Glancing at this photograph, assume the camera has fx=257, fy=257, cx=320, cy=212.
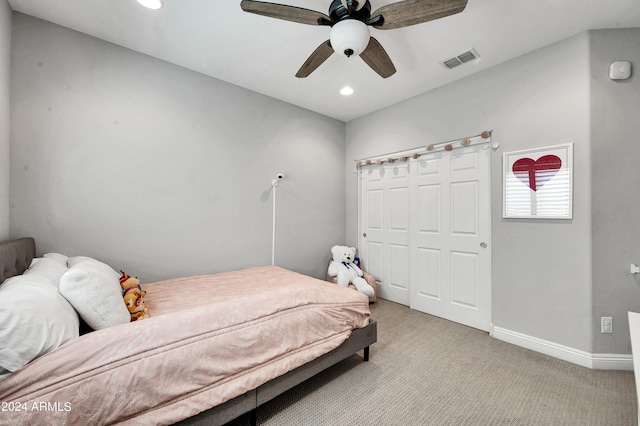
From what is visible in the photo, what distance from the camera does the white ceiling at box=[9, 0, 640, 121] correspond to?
74.1 inches

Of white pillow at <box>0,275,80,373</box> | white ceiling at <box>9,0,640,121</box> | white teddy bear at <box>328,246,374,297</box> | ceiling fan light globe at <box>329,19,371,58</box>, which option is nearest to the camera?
white pillow at <box>0,275,80,373</box>

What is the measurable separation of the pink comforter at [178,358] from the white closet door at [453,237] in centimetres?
157

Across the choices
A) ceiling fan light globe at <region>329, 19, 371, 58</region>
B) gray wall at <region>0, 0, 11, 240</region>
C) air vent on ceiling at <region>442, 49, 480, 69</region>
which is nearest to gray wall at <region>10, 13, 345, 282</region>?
gray wall at <region>0, 0, 11, 240</region>

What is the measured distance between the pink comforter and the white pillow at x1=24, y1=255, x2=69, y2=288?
50 centimetres

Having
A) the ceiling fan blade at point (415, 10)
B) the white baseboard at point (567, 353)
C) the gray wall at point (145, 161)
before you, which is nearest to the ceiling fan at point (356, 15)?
the ceiling fan blade at point (415, 10)

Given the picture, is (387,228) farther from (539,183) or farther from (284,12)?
(284,12)

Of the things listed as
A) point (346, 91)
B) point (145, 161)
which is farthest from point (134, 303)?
point (346, 91)

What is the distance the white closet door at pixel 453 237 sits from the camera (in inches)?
108

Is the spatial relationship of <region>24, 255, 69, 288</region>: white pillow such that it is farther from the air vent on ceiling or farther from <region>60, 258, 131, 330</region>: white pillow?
the air vent on ceiling

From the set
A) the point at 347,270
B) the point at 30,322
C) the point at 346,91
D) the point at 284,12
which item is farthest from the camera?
the point at 347,270

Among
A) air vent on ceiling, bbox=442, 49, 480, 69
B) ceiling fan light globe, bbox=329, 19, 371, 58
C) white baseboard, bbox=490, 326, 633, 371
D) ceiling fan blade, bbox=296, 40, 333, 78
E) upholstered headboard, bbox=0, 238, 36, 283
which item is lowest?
white baseboard, bbox=490, 326, 633, 371

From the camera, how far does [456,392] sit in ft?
5.93

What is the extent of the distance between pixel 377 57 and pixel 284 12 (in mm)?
772

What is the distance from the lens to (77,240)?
2135 mm
